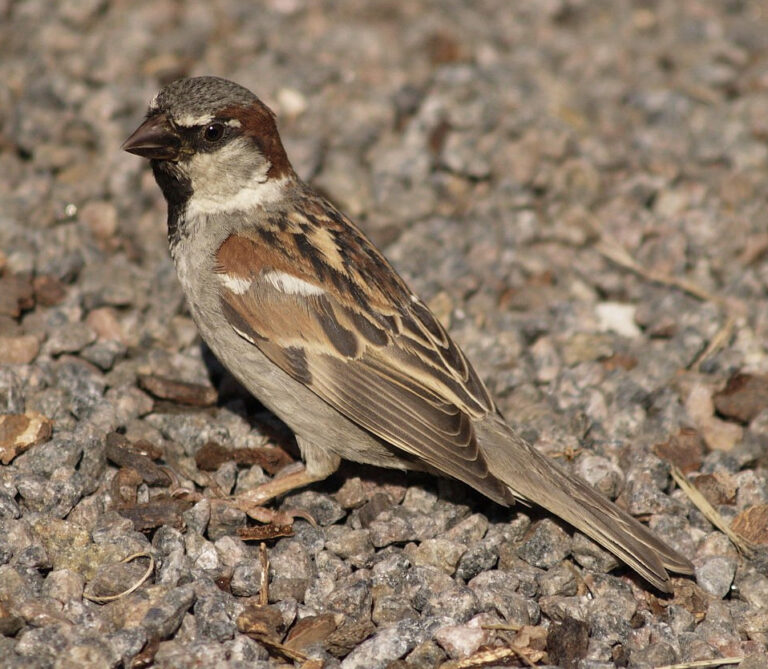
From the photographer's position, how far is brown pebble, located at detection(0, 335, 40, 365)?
14.9 ft

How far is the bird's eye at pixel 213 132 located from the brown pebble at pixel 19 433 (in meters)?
1.29

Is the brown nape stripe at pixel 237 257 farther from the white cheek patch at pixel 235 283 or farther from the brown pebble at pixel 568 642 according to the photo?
the brown pebble at pixel 568 642

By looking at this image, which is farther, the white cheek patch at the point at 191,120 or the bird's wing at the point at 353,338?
the white cheek patch at the point at 191,120

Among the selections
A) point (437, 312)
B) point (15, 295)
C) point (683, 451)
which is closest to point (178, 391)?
point (15, 295)

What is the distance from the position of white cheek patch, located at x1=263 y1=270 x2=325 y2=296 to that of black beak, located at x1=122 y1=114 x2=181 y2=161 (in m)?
0.66

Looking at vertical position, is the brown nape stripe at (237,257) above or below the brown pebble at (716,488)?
above

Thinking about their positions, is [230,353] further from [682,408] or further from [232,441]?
[682,408]

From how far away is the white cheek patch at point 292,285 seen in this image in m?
4.20

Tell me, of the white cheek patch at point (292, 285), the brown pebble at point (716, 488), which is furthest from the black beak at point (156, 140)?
the brown pebble at point (716, 488)

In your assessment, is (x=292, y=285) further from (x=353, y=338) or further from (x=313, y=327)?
(x=353, y=338)

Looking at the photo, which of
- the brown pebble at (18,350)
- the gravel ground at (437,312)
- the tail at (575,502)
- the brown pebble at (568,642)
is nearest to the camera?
the brown pebble at (568,642)

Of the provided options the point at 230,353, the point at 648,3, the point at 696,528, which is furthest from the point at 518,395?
the point at 648,3

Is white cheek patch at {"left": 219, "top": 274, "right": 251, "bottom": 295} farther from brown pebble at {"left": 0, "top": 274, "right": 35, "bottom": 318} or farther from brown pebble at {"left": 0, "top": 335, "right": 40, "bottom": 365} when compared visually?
brown pebble at {"left": 0, "top": 274, "right": 35, "bottom": 318}

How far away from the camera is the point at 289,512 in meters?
4.09
